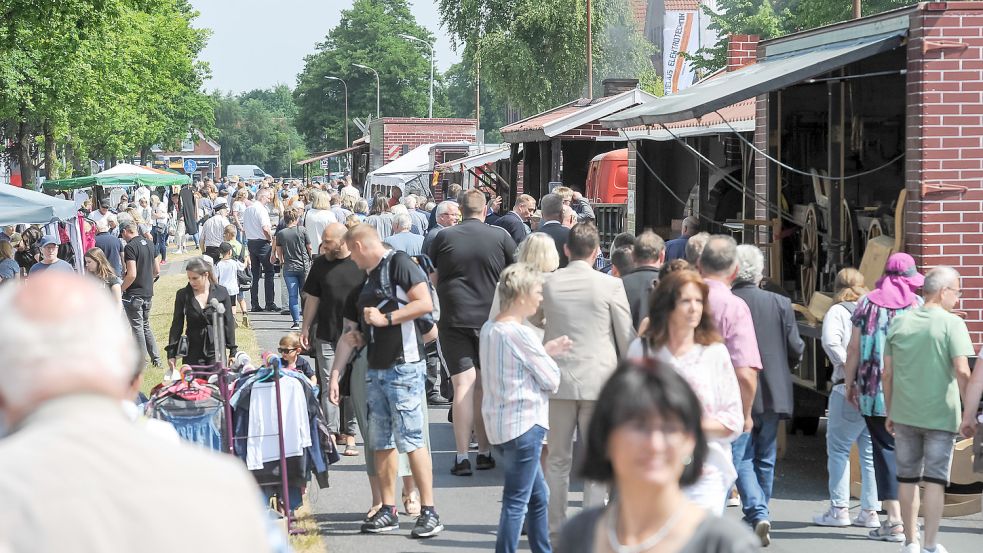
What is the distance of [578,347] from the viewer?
7.14 m

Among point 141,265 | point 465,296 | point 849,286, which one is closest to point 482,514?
point 465,296

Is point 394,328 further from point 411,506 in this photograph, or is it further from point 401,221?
point 401,221

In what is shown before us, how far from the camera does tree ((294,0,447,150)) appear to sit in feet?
343

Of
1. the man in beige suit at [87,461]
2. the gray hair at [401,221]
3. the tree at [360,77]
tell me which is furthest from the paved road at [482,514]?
the tree at [360,77]

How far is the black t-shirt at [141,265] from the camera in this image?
15516 millimetres

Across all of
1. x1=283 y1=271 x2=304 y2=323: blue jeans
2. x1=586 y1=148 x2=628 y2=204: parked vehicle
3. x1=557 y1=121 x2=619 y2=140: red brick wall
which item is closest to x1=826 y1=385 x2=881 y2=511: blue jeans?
x1=283 y1=271 x2=304 y2=323: blue jeans

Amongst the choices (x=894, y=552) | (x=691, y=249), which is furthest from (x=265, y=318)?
(x=894, y=552)

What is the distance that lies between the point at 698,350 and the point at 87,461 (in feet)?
12.3

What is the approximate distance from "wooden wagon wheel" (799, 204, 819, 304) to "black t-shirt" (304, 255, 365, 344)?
5105 mm

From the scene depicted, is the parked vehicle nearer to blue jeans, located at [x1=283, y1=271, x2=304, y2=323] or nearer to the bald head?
blue jeans, located at [x1=283, y1=271, x2=304, y2=323]

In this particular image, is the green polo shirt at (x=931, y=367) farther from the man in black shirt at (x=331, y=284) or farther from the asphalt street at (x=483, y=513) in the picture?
the man in black shirt at (x=331, y=284)

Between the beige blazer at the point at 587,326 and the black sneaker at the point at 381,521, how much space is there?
63.2 inches

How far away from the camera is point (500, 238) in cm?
975

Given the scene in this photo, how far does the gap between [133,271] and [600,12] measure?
3715 cm
